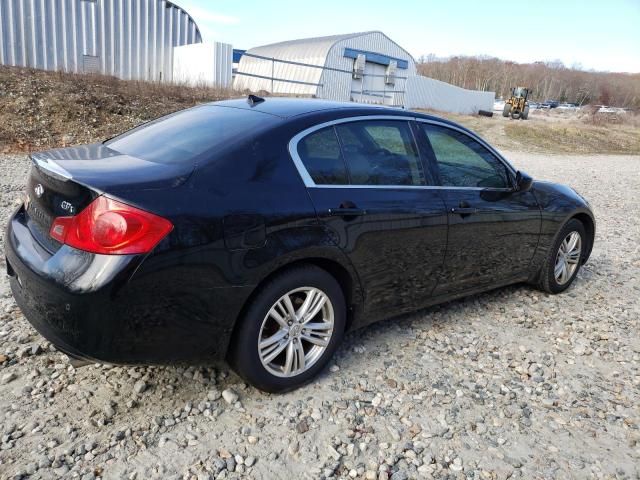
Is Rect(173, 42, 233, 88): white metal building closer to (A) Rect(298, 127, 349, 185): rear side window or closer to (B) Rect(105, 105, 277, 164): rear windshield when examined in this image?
(B) Rect(105, 105, 277, 164): rear windshield

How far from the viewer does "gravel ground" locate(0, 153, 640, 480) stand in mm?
2449

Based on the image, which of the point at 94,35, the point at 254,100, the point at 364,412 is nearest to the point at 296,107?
the point at 254,100

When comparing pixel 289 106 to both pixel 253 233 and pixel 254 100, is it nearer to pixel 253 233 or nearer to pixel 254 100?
pixel 254 100

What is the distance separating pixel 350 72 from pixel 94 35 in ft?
48.3

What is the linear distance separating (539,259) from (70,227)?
12.5ft

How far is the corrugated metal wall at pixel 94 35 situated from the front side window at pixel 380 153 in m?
16.4

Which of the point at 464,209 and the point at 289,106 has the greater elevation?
the point at 289,106

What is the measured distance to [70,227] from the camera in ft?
7.83

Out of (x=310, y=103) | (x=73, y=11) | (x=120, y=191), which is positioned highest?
(x=73, y=11)

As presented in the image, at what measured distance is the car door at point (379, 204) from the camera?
9.71ft

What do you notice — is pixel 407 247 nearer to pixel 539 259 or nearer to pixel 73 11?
pixel 539 259

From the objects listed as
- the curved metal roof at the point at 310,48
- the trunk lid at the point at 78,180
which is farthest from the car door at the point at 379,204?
the curved metal roof at the point at 310,48

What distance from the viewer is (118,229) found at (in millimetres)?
2279

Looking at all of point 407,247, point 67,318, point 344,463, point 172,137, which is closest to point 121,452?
point 67,318
